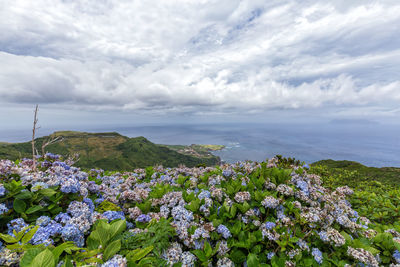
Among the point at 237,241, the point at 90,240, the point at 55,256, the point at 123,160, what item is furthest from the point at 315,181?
the point at 123,160

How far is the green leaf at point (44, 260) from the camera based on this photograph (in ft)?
6.59

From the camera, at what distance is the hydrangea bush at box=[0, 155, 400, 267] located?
2615 millimetres

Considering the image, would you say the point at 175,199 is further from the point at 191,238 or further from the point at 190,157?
the point at 190,157

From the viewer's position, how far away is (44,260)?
6.74 ft

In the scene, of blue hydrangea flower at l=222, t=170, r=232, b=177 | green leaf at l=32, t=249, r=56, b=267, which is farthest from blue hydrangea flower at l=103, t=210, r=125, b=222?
blue hydrangea flower at l=222, t=170, r=232, b=177

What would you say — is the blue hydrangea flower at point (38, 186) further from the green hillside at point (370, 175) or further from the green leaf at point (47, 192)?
the green hillside at point (370, 175)

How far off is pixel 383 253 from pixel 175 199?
4.76m

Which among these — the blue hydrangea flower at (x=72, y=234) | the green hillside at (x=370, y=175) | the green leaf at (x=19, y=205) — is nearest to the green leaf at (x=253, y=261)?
the blue hydrangea flower at (x=72, y=234)

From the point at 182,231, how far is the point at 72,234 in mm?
1959

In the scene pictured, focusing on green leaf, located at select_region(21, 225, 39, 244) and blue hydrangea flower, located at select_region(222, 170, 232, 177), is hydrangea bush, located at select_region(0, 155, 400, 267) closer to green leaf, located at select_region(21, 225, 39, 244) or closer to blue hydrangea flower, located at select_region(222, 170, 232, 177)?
green leaf, located at select_region(21, 225, 39, 244)

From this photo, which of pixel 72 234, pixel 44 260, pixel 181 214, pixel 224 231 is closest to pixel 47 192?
pixel 72 234

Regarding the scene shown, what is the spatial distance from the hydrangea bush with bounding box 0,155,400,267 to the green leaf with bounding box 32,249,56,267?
1 centimetres

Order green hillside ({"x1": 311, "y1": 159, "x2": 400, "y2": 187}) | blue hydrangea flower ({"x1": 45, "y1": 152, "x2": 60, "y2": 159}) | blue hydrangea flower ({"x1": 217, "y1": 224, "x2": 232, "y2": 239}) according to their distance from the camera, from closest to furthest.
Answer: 1. blue hydrangea flower ({"x1": 217, "y1": 224, "x2": 232, "y2": 239})
2. blue hydrangea flower ({"x1": 45, "y1": 152, "x2": 60, "y2": 159})
3. green hillside ({"x1": 311, "y1": 159, "x2": 400, "y2": 187})

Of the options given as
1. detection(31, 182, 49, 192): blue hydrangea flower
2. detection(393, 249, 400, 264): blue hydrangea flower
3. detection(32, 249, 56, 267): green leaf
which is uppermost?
detection(31, 182, 49, 192): blue hydrangea flower
